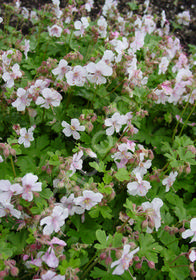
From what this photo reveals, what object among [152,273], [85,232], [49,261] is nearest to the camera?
[49,261]

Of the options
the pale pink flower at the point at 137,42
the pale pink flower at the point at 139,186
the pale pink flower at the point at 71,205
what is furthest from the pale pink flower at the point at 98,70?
the pale pink flower at the point at 71,205

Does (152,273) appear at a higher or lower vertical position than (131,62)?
lower

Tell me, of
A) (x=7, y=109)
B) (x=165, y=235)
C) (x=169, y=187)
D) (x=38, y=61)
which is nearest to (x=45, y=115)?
(x=7, y=109)

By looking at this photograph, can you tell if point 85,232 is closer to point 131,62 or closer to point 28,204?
point 28,204

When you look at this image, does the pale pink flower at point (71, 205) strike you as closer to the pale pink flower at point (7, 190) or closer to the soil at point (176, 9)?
the pale pink flower at point (7, 190)

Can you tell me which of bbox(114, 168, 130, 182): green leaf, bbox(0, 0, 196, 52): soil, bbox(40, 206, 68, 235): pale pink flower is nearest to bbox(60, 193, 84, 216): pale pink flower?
bbox(40, 206, 68, 235): pale pink flower

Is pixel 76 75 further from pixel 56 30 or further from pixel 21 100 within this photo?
pixel 56 30

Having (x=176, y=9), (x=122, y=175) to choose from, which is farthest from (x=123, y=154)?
(x=176, y=9)
